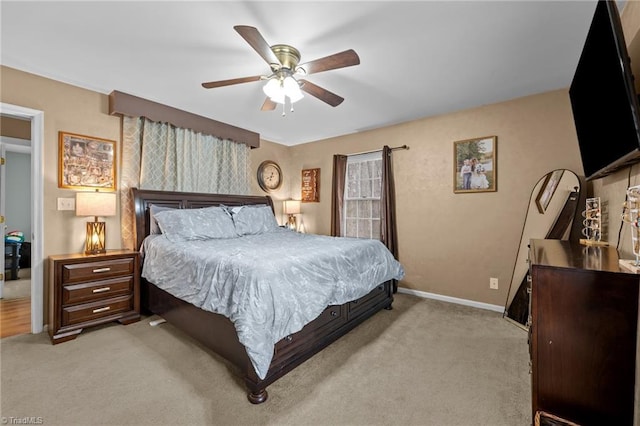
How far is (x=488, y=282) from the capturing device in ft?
10.8

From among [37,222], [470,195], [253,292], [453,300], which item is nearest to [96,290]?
[37,222]

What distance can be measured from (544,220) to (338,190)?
8.89 ft

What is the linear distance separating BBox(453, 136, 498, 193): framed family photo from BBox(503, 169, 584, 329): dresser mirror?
18.7 inches

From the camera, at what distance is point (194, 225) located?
302 centimetres

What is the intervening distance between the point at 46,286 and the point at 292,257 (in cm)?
258

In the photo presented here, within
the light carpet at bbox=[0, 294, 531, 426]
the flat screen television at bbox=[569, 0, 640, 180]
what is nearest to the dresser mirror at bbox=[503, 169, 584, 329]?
the light carpet at bbox=[0, 294, 531, 426]

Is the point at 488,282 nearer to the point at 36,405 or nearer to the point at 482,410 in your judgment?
the point at 482,410

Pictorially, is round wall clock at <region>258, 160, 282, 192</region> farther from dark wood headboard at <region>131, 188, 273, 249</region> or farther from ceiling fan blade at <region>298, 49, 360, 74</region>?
ceiling fan blade at <region>298, 49, 360, 74</region>

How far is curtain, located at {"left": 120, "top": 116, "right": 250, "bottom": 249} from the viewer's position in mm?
3168

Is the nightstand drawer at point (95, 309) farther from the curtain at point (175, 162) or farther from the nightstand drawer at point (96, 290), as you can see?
the curtain at point (175, 162)

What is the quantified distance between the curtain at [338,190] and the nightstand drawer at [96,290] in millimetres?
2901

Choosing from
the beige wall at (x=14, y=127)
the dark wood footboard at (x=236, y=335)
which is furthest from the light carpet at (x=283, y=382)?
the beige wall at (x=14, y=127)

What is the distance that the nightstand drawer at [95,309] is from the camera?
246 centimetres

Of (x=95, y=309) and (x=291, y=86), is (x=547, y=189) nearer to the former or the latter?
(x=291, y=86)
